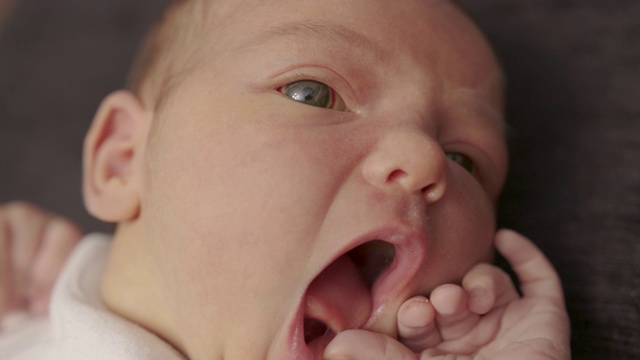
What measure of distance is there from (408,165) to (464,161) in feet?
0.98

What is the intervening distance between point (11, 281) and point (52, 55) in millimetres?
773

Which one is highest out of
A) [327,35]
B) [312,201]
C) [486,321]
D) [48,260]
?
[327,35]

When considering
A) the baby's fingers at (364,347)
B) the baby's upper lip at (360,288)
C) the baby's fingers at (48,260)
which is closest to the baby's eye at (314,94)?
the baby's upper lip at (360,288)

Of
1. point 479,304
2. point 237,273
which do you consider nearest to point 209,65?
point 237,273

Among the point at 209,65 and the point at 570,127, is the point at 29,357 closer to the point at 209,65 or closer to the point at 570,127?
the point at 209,65

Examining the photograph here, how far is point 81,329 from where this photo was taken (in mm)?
1172

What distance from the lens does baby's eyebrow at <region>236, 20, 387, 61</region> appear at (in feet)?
3.67

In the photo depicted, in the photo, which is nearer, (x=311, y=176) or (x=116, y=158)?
(x=311, y=176)

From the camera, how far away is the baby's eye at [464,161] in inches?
49.1

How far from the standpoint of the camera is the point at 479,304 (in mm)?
1094

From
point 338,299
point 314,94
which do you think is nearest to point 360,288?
point 338,299

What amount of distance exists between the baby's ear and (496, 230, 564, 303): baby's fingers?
58 cm

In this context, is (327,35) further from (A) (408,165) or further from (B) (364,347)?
(B) (364,347)

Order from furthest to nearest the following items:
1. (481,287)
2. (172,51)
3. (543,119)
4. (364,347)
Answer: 1. (543,119)
2. (172,51)
3. (481,287)
4. (364,347)
